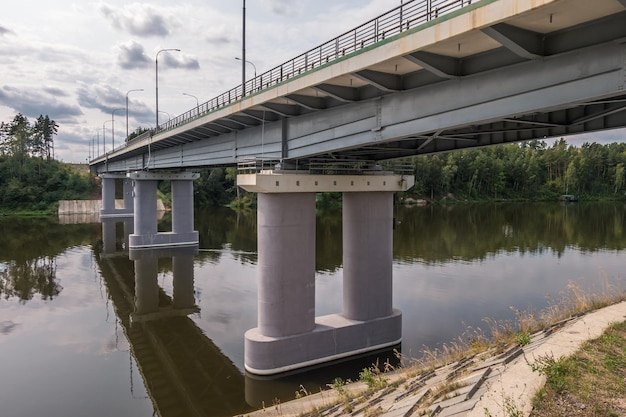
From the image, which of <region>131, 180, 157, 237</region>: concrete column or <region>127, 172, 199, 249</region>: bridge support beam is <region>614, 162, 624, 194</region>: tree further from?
<region>131, 180, 157, 237</region>: concrete column

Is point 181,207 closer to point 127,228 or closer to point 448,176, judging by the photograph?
point 127,228

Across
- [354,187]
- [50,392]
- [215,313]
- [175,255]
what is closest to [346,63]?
[354,187]

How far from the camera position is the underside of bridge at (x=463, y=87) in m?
8.29

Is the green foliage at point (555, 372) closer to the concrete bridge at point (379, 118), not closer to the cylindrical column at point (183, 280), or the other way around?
the concrete bridge at point (379, 118)

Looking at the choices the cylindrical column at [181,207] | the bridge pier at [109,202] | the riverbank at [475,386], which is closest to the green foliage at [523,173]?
the bridge pier at [109,202]

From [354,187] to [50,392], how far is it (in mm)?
12668

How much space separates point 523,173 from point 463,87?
132964 mm

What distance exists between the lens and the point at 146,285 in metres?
30.4

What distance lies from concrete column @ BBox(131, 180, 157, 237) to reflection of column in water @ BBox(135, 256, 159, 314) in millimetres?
5059

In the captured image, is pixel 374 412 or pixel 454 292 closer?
pixel 374 412

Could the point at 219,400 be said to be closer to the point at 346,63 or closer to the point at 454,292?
the point at 346,63

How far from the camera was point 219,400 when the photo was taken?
1420 cm

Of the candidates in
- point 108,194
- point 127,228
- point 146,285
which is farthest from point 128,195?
point 146,285

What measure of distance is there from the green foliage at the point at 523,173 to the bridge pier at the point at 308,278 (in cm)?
9960
